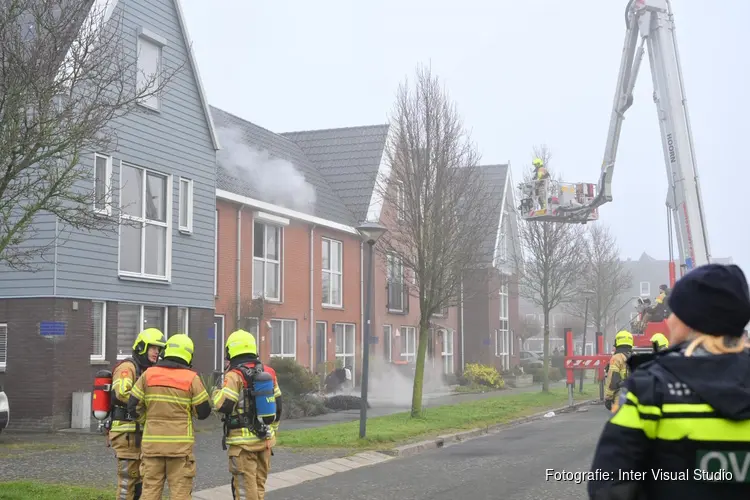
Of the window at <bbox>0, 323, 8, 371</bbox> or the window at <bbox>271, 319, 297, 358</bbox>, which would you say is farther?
the window at <bbox>271, 319, 297, 358</bbox>

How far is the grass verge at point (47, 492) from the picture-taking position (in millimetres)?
8625

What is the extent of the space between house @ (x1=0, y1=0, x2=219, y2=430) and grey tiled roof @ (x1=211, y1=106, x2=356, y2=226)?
315 cm

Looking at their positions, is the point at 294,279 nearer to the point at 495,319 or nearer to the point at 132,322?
the point at 132,322

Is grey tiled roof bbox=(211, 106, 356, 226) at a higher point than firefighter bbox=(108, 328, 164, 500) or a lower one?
higher

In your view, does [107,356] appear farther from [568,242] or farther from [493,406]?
[568,242]

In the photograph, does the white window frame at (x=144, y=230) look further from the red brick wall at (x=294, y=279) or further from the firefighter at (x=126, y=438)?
the firefighter at (x=126, y=438)

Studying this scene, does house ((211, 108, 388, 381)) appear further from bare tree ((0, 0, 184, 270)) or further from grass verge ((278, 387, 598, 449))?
bare tree ((0, 0, 184, 270))

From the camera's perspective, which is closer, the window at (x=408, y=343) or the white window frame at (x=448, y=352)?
the window at (x=408, y=343)

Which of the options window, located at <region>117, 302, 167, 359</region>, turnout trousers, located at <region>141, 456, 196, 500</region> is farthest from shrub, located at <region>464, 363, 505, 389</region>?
turnout trousers, located at <region>141, 456, 196, 500</region>

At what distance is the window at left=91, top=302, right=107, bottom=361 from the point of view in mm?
17094

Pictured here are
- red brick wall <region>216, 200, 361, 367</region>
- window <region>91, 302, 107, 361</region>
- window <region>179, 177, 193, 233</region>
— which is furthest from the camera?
red brick wall <region>216, 200, 361, 367</region>

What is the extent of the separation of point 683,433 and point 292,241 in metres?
23.2

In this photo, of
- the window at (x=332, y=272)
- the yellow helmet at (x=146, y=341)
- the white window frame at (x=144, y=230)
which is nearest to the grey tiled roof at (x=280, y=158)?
the window at (x=332, y=272)

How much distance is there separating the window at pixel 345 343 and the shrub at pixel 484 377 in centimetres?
673
